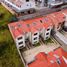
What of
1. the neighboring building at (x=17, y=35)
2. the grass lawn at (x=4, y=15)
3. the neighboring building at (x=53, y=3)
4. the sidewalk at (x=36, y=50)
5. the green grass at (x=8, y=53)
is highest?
the neighboring building at (x=53, y=3)

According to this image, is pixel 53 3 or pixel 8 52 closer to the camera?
pixel 8 52

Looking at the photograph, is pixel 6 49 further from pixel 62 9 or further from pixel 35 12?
pixel 62 9

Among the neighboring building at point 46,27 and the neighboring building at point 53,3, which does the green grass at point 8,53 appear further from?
the neighboring building at point 53,3

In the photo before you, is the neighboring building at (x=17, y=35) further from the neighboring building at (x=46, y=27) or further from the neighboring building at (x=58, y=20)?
the neighboring building at (x=58, y=20)

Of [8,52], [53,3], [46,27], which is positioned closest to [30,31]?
[46,27]

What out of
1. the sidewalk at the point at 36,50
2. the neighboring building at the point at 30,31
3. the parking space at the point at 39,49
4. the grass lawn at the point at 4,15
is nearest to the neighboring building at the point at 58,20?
the neighboring building at the point at 30,31

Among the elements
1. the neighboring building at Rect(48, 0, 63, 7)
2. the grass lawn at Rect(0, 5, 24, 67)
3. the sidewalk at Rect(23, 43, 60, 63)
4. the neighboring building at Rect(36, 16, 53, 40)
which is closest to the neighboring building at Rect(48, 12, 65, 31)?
the neighboring building at Rect(36, 16, 53, 40)

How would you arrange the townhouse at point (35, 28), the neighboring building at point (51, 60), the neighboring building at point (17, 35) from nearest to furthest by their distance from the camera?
the neighboring building at point (51, 60)
the neighboring building at point (17, 35)
the townhouse at point (35, 28)

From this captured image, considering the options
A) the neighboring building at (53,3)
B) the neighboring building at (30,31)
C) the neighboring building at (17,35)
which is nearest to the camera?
the neighboring building at (17,35)

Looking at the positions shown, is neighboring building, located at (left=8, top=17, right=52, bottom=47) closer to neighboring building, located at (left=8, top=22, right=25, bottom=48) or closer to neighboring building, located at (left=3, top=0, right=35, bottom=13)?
neighboring building, located at (left=8, top=22, right=25, bottom=48)

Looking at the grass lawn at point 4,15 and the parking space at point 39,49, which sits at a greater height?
the grass lawn at point 4,15

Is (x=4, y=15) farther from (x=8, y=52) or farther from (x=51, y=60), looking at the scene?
(x=51, y=60)

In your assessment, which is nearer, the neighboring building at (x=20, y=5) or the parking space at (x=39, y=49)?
the parking space at (x=39, y=49)
